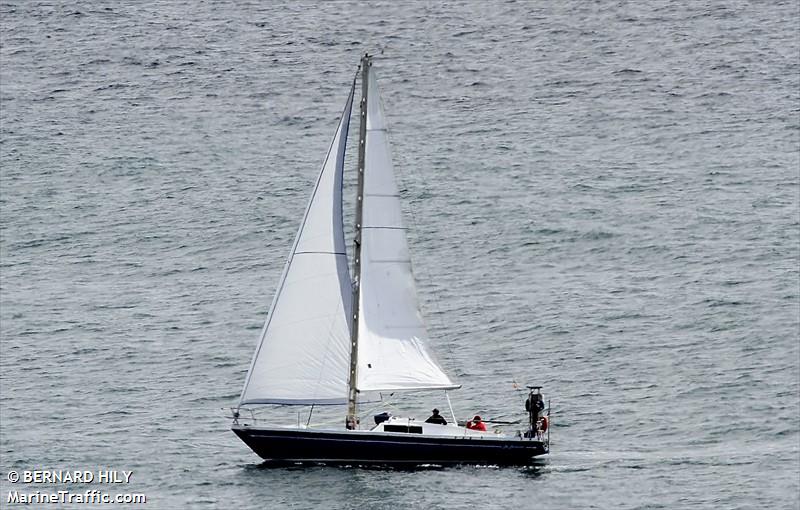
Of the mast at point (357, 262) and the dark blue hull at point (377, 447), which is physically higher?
the mast at point (357, 262)

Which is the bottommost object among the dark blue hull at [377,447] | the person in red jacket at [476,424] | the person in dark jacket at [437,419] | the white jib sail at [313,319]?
the dark blue hull at [377,447]

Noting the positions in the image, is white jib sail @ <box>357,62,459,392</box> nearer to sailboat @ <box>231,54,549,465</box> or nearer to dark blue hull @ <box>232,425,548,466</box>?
sailboat @ <box>231,54,549,465</box>

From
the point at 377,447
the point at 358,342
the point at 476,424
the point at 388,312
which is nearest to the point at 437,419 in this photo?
the point at 476,424

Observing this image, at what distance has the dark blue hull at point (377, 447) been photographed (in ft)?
214

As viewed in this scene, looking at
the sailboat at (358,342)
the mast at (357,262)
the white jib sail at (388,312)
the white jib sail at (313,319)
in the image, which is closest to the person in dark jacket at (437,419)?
the sailboat at (358,342)

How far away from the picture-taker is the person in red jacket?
6688 centimetres

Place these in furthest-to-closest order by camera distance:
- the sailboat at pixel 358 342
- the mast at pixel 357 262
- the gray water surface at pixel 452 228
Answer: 1. the gray water surface at pixel 452 228
2. the mast at pixel 357 262
3. the sailboat at pixel 358 342

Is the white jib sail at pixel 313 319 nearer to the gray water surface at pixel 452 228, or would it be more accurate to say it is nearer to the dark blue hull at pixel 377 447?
the dark blue hull at pixel 377 447

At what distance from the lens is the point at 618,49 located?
141000mm

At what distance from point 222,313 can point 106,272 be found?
13.5 metres

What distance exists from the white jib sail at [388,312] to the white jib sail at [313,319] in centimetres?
82

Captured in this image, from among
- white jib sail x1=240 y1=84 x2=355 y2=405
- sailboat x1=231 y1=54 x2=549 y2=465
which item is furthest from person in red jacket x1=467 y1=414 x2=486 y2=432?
white jib sail x1=240 y1=84 x2=355 y2=405

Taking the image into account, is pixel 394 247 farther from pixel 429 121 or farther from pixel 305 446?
pixel 429 121

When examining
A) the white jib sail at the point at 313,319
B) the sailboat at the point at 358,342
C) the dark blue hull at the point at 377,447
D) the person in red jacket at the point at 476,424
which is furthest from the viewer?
the person in red jacket at the point at 476,424
